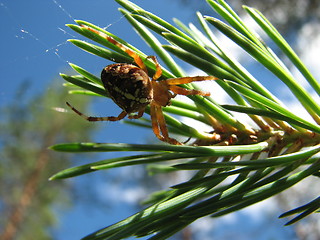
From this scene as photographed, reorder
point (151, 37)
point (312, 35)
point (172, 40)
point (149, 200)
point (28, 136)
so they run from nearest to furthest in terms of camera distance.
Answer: point (172, 40) < point (151, 37) < point (149, 200) < point (312, 35) < point (28, 136)

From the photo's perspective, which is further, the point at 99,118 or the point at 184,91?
the point at 99,118

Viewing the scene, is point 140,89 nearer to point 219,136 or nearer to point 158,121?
point 158,121

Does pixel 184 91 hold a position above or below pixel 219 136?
above

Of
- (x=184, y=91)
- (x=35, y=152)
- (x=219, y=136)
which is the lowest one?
(x=219, y=136)

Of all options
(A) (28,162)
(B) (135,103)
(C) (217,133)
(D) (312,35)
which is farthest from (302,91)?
(A) (28,162)

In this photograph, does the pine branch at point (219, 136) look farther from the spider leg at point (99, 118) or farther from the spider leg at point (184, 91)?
the spider leg at point (99, 118)

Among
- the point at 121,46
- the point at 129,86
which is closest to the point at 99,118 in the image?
the point at 129,86

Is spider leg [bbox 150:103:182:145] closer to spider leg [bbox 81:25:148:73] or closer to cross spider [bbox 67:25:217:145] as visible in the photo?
cross spider [bbox 67:25:217:145]

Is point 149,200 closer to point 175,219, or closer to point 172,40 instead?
point 175,219

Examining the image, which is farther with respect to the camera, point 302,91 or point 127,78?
point 127,78
